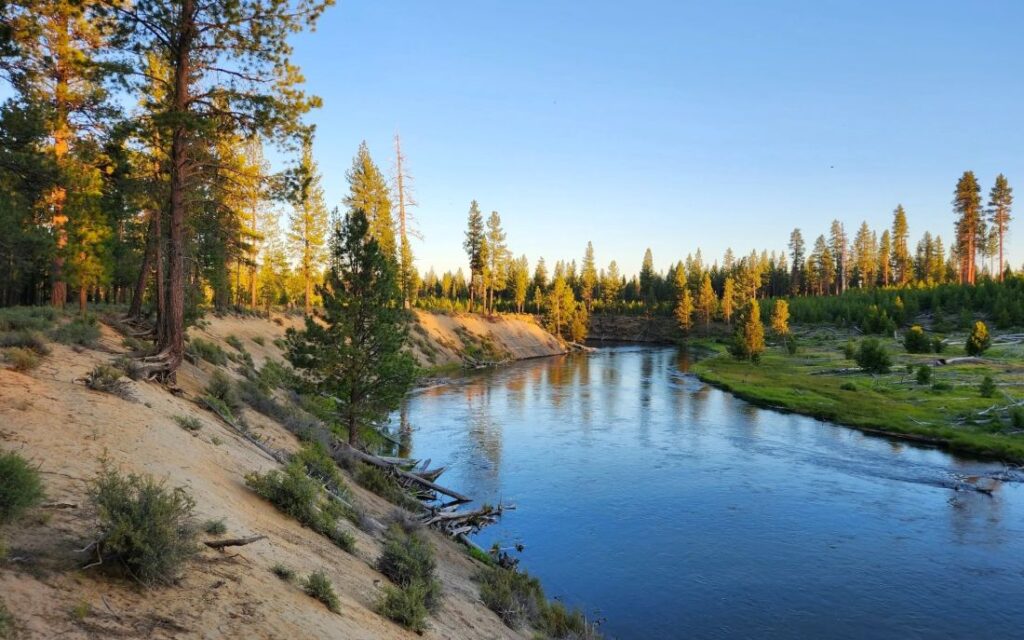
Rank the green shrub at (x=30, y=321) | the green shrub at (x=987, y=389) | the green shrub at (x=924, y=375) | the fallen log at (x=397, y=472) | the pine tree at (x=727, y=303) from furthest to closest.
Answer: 1. the pine tree at (x=727, y=303)
2. the green shrub at (x=924, y=375)
3. the green shrub at (x=987, y=389)
4. the fallen log at (x=397, y=472)
5. the green shrub at (x=30, y=321)

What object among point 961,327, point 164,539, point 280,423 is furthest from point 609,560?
point 961,327

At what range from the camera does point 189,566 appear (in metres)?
7.45

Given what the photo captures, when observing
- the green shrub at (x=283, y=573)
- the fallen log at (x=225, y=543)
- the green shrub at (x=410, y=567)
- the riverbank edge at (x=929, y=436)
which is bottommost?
the riverbank edge at (x=929, y=436)

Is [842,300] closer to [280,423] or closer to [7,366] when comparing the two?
[280,423]

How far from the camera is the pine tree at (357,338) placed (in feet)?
75.8

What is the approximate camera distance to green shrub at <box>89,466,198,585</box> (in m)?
6.57

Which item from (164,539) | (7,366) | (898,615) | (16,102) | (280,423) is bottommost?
(898,615)

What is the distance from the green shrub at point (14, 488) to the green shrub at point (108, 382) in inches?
269

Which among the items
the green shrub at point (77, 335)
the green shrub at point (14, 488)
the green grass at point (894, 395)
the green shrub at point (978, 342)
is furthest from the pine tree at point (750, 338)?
the green shrub at point (14, 488)

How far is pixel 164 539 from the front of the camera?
6.79 metres

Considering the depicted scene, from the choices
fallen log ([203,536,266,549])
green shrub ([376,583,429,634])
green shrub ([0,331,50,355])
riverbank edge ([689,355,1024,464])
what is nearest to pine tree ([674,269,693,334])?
riverbank edge ([689,355,1024,464])

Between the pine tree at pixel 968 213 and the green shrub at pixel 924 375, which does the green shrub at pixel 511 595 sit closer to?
the green shrub at pixel 924 375

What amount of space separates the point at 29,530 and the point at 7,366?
25.8 ft

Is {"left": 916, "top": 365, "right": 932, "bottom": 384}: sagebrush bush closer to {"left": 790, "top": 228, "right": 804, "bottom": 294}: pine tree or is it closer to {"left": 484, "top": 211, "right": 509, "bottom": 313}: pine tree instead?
{"left": 484, "top": 211, "right": 509, "bottom": 313}: pine tree
